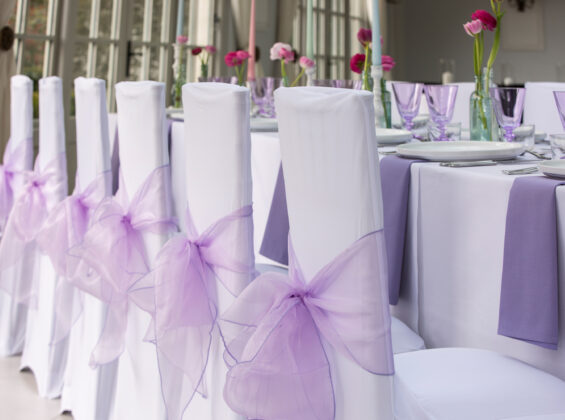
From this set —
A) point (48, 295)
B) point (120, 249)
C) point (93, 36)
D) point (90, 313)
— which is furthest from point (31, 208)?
point (93, 36)

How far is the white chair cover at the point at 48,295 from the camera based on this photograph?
6.59 ft

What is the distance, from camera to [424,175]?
4.09 ft

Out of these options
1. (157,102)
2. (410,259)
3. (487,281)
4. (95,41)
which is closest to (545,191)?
(487,281)

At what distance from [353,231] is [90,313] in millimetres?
1122

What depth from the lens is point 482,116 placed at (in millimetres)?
1674

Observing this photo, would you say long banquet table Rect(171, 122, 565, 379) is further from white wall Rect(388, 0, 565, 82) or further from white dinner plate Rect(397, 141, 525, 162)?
white wall Rect(388, 0, 565, 82)

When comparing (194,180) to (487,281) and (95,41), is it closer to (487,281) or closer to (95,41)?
(487,281)

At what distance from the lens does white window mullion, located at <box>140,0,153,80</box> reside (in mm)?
5055

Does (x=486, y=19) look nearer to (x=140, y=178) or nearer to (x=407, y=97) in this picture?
(x=407, y=97)

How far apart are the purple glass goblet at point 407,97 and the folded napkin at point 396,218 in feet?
1.54

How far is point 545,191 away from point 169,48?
15.2ft

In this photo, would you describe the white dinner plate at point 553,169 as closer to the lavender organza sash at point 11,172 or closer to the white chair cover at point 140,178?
the white chair cover at point 140,178

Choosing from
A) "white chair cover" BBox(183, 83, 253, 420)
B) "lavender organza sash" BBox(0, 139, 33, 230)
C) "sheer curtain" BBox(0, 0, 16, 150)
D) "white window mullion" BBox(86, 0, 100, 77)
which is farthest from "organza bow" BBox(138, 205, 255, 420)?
"white window mullion" BBox(86, 0, 100, 77)

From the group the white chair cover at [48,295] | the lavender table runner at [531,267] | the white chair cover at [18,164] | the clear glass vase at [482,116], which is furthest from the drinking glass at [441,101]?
the white chair cover at [18,164]
